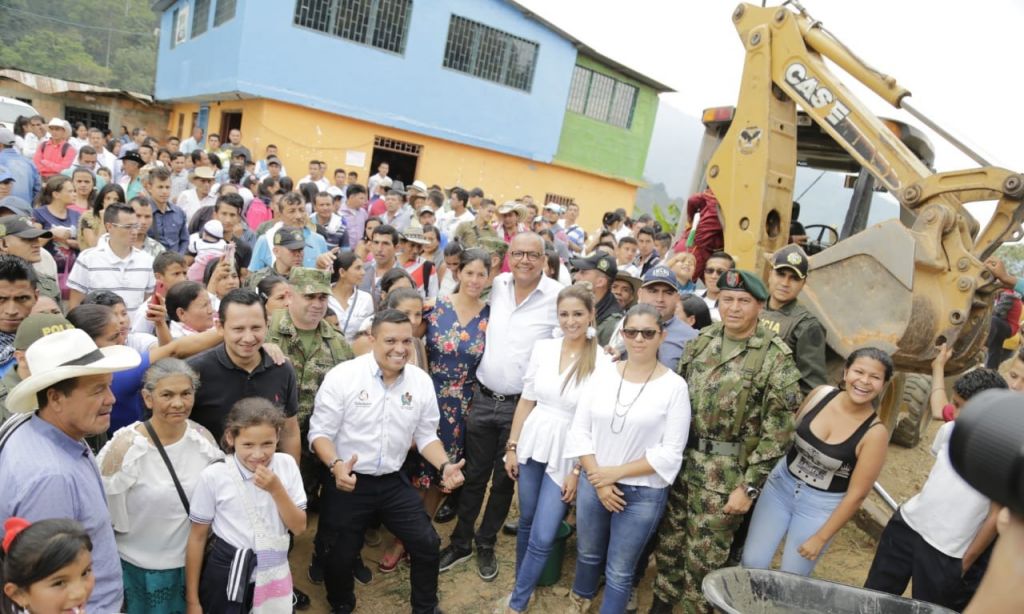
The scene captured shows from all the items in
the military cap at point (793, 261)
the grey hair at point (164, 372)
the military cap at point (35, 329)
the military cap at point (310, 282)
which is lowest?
the grey hair at point (164, 372)

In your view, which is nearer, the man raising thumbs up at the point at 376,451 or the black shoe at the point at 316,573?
the man raising thumbs up at the point at 376,451

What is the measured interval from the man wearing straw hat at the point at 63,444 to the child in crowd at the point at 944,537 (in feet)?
12.0

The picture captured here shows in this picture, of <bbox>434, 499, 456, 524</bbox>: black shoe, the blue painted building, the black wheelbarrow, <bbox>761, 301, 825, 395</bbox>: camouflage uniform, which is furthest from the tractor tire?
the blue painted building

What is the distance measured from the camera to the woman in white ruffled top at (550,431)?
12.2 feet

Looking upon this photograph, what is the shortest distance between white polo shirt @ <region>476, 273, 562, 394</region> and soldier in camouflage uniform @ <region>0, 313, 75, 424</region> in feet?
7.74

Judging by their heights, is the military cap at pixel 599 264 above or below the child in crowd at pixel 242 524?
above

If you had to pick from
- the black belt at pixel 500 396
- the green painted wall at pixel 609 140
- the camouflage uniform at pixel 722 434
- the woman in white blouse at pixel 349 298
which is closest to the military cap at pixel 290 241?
the woman in white blouse at pixel 349 298

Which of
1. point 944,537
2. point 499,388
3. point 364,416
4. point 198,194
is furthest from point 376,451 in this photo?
point 198,194

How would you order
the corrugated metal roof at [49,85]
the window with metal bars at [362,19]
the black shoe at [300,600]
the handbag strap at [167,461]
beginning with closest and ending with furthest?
the handbag strap at [167,461]
the black shoe at [300,600]
the window with metal bars at [362,19]
the corrugated metal roof at [49,85]

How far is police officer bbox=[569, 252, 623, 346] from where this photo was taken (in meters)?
4.74

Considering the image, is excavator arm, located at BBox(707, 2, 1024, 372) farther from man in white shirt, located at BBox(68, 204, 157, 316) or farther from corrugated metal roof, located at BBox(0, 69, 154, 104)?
corrugated metal roof, located at BBox(0, 69, 154, 104)

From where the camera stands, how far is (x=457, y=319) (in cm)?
432

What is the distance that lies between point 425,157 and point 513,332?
14531mm

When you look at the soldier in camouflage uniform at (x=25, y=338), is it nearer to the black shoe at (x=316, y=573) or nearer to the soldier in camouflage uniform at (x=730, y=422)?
the black shoe at (x=316, y=573)
